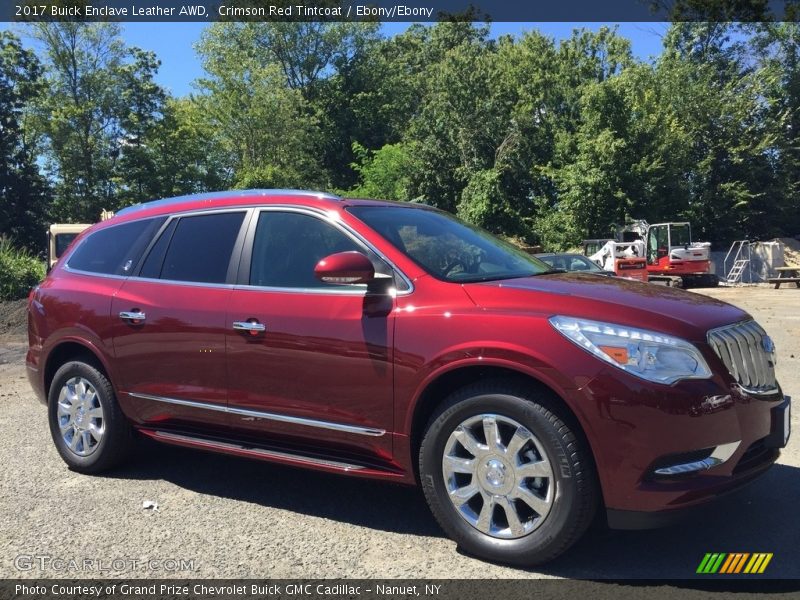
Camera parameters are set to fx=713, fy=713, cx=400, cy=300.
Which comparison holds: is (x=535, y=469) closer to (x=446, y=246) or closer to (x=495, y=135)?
(x=446, y=246)

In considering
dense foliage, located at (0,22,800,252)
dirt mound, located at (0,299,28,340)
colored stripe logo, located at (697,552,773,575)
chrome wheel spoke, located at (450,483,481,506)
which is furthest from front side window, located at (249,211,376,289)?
dense foliage, located at (0,22,800,252)

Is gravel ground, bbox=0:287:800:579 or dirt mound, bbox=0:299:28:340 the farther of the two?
dirt mound, bbox=0:299:28:340

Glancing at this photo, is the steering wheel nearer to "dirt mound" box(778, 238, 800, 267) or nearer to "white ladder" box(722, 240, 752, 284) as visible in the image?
"white ladder" box(722, 240, 752, 284)

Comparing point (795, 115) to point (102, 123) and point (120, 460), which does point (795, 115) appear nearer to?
point (102, 123)

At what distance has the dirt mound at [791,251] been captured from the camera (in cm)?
3916

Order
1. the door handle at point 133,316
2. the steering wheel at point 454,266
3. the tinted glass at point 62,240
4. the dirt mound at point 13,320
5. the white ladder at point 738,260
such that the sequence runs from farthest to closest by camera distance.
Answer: the white ladder at point 738,260, the tinted glass at point 62,240, the dirt mound at point 13,320, the door handle at point 133,316, the steering wheel at point 454,266

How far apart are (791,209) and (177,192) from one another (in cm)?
3611

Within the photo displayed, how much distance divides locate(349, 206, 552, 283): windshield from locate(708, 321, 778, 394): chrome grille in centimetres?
115

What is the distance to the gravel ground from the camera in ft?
11.3

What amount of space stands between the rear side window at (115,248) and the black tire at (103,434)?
72 centimetres

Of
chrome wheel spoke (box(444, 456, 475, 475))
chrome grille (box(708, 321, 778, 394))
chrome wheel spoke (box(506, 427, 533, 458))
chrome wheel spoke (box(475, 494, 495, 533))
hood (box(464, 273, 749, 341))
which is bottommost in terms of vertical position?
chrome wheel spoke (box(475, 494, 495, 533))

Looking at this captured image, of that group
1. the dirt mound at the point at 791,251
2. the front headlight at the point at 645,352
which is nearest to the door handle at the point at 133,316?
the front headlight at the point at 645,352

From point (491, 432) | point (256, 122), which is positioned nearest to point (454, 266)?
point (491, 432)

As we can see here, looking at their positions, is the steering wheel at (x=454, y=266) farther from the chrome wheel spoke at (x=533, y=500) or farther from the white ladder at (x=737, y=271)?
the white ladder at (x=737, y=271)
